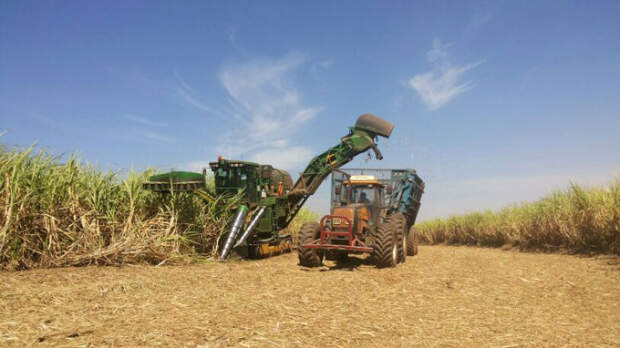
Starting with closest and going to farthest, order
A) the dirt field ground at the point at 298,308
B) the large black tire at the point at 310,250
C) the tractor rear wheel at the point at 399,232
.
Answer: the dirt field ground at the point at 298,308 → the large black tire at the point at 310,250 → the tractor rear wheel at the point at 399,232

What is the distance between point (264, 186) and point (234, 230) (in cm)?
233

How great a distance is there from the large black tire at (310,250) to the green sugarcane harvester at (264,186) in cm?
192

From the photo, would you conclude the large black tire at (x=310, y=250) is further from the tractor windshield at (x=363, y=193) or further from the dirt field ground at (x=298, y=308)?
the tractor windshield at (x=363, y=193)

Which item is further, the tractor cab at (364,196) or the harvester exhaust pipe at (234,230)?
the tractor cab at (364,196)

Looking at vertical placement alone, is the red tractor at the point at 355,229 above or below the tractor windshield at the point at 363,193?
below

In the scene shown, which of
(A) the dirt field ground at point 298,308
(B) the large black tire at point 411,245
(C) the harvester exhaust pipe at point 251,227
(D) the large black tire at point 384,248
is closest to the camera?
(A) the dirt field ground at point 298,308

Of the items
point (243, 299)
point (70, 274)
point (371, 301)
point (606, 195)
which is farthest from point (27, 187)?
point (606, 195)

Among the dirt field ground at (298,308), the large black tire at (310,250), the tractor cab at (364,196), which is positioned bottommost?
the dirt field ground at (298,308)

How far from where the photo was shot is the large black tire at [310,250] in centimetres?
883

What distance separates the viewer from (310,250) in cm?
881

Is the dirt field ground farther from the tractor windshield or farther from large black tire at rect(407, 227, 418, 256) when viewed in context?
large black tire at rect(407, 227, 418, 256)

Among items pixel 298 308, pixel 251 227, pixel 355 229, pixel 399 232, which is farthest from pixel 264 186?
pixel 298 308

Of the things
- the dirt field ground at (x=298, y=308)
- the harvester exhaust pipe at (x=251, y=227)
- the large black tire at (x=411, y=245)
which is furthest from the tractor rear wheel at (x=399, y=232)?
the harvester exhaust pipe at (x=251, y=227)

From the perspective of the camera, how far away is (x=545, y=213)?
1362 centimetres
